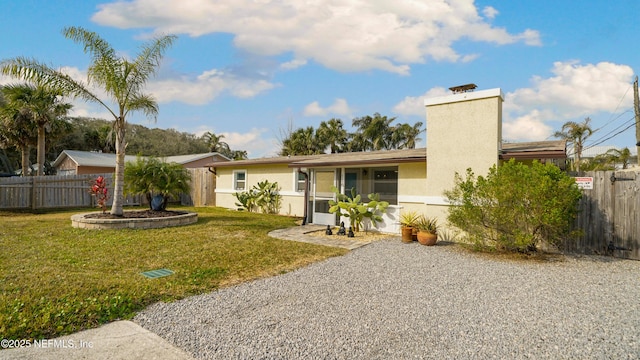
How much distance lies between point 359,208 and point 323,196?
2260 millimetres

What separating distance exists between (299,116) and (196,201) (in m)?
15.9

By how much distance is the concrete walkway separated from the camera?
292 centimetres

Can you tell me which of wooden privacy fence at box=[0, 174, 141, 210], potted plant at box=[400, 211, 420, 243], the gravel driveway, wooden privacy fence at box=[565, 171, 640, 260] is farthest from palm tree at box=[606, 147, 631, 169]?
wooden privacy fence at box=[0, 174, 141, 210]

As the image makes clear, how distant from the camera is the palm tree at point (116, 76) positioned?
31.3ft

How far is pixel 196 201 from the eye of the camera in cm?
1931

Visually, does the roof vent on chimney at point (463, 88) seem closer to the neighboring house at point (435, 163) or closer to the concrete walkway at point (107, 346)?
the neighboring house at point (435, 163)

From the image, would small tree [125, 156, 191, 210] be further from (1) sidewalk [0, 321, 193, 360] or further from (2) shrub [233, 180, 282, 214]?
(1) sidewalk [0, 321, 193, 360]

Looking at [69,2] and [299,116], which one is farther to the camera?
[299,116]

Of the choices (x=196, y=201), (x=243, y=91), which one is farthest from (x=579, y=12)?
(x=196, y=201)

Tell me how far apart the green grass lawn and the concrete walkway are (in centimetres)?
23

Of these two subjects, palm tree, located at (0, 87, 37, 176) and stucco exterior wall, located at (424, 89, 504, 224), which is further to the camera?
palm tree, located at (0, 87, 37, 176)

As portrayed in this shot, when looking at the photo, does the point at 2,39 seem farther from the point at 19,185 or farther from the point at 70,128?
the point at 70,128

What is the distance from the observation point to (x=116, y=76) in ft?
33.0

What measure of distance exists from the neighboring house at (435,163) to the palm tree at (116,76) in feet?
19.8
